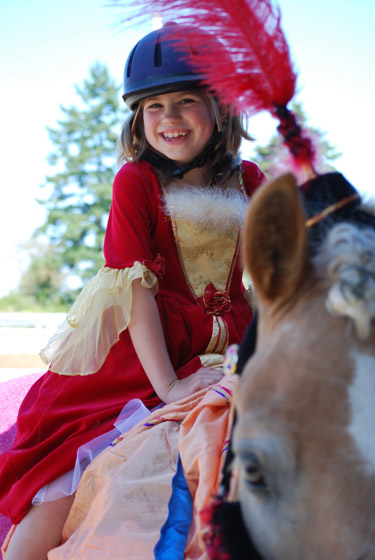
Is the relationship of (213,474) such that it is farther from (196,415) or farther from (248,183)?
(248,183)

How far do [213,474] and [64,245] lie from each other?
24.3 m

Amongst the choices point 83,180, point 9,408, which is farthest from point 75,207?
point 9,408

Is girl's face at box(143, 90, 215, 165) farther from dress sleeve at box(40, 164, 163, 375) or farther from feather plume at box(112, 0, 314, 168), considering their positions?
feather plume at box(112, 0, 314, 168)

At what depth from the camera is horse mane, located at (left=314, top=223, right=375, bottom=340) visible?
707 millimetres

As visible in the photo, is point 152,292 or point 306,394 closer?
point 306,394

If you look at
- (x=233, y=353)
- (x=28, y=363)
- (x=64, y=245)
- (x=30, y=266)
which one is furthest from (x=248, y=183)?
(x=30, y=266)

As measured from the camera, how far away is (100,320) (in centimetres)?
175

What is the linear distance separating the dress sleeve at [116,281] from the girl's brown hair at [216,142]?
6.7 inches

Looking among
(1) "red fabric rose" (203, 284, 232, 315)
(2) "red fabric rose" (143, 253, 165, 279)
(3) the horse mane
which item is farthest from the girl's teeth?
(3) the horse mane

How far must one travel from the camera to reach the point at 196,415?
4.32 feet

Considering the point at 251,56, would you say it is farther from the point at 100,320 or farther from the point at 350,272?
the point at 100,320

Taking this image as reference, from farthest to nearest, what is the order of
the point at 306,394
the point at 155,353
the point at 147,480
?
1. the point at 155,353
2. the point at 147,480
3. the point at 306,394

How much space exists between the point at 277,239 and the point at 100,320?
3.58ft

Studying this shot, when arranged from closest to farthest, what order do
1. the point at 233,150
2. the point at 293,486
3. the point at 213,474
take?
the point at 293,486 → the point at 213,474 → the point at 233,150
